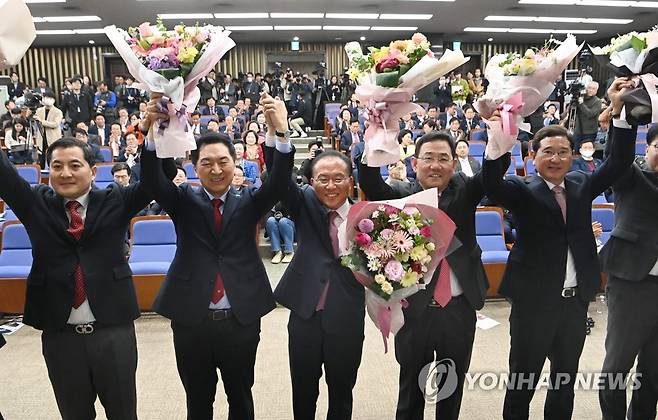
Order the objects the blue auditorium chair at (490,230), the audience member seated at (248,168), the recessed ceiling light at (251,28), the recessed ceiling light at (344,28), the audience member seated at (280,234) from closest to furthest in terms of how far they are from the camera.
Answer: the blue auditorium chair at (490,230)
the audience member seated at (280,234)
the audience member seated at (248,168)
the recessed ceiling light at (251,28)
the recessed ceiling light at (344,28)

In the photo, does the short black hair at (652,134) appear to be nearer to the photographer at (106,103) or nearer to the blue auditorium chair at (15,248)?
the blue auditorium chair at (15,248)

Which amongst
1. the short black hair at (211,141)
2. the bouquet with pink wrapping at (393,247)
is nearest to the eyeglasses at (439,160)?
the bouquet with pink wrapping at (393,247)

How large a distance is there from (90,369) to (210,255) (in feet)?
1.99

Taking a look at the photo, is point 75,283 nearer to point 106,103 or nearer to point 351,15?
point 106,103

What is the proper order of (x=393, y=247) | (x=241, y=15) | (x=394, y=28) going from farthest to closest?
1. (x=394, y=28)
2. (x=241, y=15)
3. (x=393, y=247)

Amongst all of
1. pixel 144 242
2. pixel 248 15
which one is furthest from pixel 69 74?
pixel 144 242

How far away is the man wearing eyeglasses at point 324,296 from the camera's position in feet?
6.66

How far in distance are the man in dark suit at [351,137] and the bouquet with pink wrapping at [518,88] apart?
6.50 m

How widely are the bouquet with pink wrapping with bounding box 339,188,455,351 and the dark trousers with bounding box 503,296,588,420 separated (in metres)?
0.56

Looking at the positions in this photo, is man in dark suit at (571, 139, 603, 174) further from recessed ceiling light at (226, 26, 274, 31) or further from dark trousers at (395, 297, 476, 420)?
recessed ceiling light at (226, 26, 274, 31)

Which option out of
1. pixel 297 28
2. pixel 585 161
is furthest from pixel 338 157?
pixel 297 28

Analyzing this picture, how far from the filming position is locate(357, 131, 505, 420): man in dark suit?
2.07m

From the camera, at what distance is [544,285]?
83.4 inches

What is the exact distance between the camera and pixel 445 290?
2023 mm
